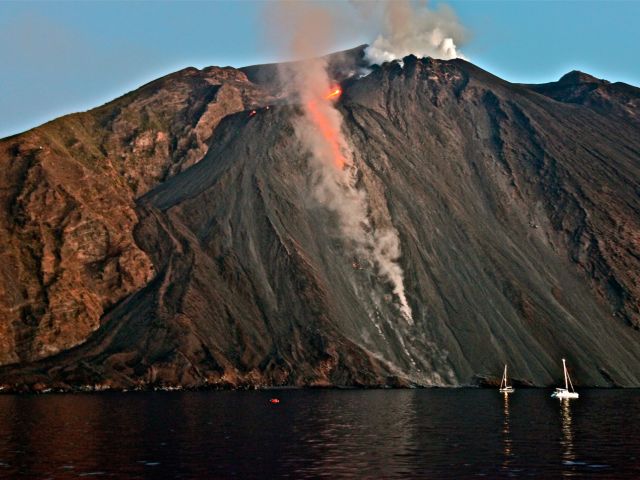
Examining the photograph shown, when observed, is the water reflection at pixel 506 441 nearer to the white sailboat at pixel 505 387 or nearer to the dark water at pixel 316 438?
the dark water at pixel 316 438

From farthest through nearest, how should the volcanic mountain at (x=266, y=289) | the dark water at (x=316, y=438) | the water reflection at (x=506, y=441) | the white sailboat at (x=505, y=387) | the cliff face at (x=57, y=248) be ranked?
1. the cliff face at (x=57, y=248)
2. the volcanic mountain at (x=266, y=289)
3. the white sailboat at (x=505, y=387)
4. the water reflection at (x=506, y=441)
5. the dark water at (x=316, y=438)

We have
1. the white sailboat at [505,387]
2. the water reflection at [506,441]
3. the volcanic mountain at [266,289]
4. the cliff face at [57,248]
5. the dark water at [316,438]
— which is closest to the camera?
the dark water at [316,438]

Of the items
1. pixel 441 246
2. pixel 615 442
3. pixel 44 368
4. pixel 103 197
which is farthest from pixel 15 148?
pixel 615 442

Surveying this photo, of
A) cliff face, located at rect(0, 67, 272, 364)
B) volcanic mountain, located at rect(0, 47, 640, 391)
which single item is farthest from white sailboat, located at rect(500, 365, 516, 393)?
cliff face, located at rect(0, 67, 272, 364)

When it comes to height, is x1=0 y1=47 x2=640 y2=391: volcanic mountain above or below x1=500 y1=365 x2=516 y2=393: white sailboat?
above

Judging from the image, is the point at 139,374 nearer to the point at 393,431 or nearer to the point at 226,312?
the point at 226,312

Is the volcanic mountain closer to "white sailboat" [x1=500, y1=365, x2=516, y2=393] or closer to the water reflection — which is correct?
"white sailboat" [x1=500, y1=365, x2=516, y2=393]

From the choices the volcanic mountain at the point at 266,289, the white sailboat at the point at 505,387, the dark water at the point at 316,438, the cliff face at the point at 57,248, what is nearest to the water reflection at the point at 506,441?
the dark water at the point at 316,438

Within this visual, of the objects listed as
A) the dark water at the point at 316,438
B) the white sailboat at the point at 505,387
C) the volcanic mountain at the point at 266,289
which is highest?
the volcanic mountain at the point at 266,289
